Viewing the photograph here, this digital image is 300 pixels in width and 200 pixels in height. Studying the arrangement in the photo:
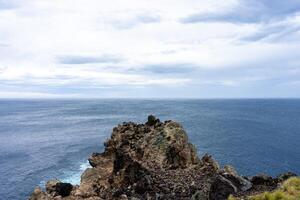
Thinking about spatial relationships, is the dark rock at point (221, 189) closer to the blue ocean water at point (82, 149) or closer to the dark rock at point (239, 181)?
the dark rock at point (239, 181)

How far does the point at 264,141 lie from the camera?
427 feet

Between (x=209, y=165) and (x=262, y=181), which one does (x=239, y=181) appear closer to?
(x=262, y=181)

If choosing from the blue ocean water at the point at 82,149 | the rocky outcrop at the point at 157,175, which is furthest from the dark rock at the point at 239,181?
the blue ocean water at the point at 82,149

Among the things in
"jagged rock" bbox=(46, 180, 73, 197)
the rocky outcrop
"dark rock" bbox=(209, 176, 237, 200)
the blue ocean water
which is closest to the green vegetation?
"dark rock" bbox=(209, 176, 237, 200)

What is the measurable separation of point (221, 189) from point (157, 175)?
701cm

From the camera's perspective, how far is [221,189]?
26.0 m

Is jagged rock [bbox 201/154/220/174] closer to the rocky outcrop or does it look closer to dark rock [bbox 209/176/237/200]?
the rocky outcrop

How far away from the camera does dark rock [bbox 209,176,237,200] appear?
25.6 meters

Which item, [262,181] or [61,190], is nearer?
[262,181]

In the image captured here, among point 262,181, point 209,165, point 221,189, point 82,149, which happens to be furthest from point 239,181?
point 82,149

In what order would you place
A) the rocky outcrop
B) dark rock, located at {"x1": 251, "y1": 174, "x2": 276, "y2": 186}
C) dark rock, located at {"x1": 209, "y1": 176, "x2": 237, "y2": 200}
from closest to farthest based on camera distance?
1. dark rock, located at {"x1": 209, "y1": 176, "x2": 237, "y2": 200}
2. the rocky outcrop
3. dark rock, located at {"x1": 251, "y1": 174, "x2": 276, "y2": 186}

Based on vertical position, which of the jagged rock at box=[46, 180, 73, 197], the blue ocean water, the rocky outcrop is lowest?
the blue ocean water

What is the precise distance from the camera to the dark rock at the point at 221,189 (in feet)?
84.1

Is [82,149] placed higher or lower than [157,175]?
lower
